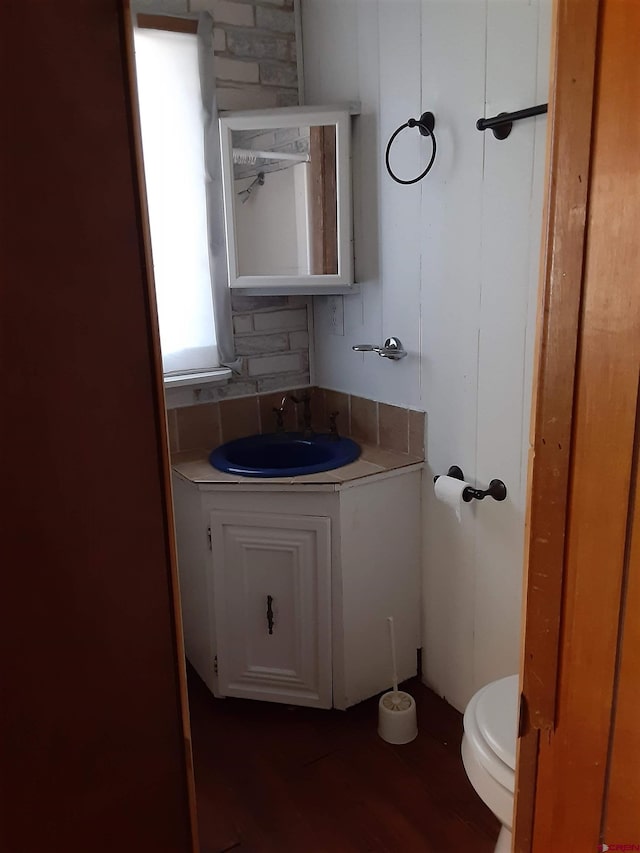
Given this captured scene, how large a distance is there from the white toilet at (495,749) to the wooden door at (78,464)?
0.81 meters

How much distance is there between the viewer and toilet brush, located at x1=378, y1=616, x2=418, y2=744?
6.73ft

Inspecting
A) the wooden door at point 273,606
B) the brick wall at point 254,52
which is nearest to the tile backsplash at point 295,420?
the wooden door at point 273,606

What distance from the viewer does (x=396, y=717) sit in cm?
205

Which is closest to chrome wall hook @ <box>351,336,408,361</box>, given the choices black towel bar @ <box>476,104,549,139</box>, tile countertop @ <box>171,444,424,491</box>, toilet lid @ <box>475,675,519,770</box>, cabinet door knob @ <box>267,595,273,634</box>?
tile countertop @ <box>171,444,424,491</box>

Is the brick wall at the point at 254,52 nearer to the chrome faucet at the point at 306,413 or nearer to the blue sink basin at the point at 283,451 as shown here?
the chrome faucet at the point at 306,413

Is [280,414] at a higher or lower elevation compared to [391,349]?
lower

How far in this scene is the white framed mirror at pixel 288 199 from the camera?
7.14ft

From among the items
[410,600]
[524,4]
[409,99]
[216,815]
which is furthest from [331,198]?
[216,815]

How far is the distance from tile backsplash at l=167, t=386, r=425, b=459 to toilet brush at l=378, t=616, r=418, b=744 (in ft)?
2.31

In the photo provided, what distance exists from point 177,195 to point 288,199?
37 centimetres

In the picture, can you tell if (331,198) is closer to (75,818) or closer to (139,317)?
(139,317)

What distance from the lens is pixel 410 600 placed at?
7.40ft

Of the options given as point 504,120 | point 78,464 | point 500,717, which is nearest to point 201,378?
point 504,120

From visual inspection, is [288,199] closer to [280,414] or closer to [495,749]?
[280,414]
